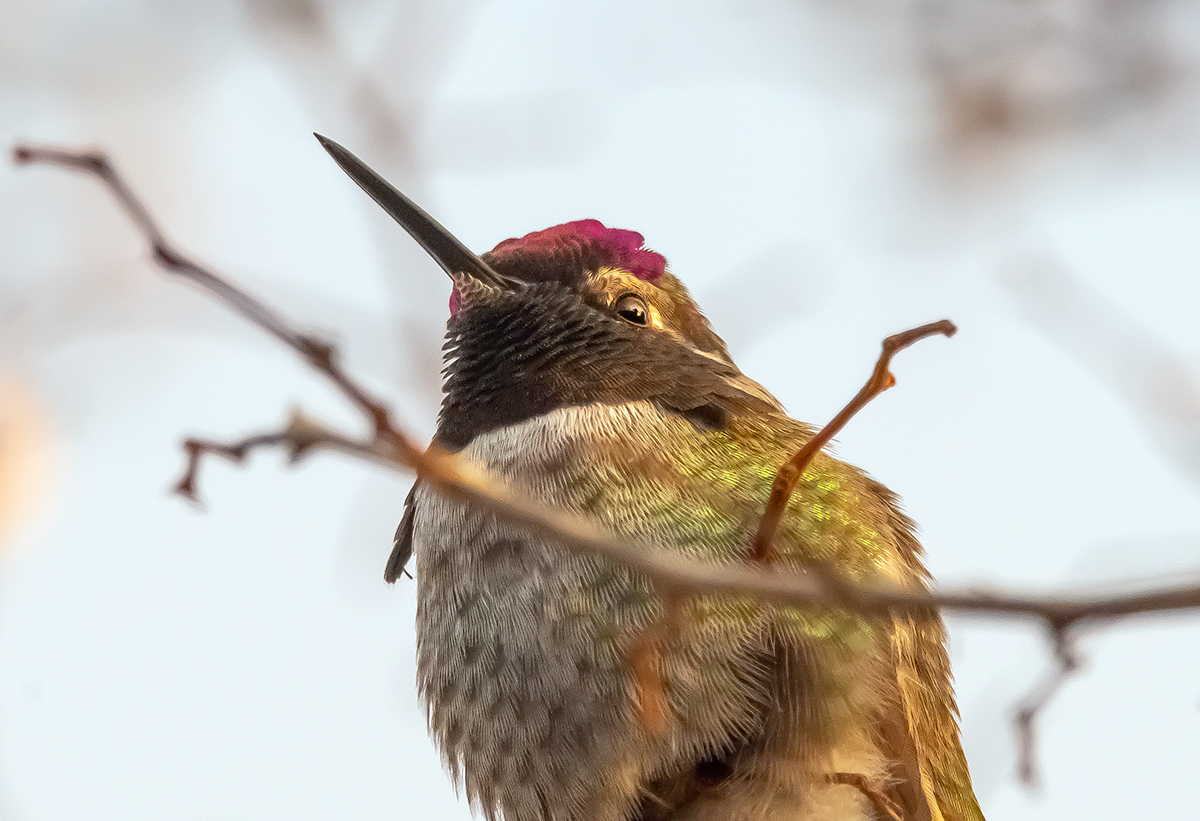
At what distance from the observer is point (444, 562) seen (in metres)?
3.80

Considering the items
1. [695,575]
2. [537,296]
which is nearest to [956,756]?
[537,296]

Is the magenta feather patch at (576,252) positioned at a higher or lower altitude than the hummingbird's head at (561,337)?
higher

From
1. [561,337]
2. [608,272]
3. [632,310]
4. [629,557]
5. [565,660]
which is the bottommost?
[629,557]

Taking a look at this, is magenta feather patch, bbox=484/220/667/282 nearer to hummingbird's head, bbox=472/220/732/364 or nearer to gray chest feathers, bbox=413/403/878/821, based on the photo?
hummingbird's head, bbox=472/220/732/364

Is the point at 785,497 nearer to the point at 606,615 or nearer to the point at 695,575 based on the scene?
the point at 695,575

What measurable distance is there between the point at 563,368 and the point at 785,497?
1782mm

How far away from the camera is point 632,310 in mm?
4527

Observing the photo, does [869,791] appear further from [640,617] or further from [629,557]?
[629,557]

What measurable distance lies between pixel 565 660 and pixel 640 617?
0.24 m

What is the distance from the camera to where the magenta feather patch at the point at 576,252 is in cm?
452

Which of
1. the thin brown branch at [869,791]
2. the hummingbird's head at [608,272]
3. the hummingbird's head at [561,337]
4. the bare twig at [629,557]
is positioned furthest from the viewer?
the hummingbird's head at [608,272]

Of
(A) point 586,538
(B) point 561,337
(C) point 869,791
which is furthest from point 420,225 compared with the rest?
(A) point 586,538

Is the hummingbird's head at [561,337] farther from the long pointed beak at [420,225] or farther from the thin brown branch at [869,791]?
the thin brown branch at [869,791]

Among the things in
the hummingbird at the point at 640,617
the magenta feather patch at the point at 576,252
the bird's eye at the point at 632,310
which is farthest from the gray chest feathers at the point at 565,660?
the magenta feather patch at the point at 576,252
